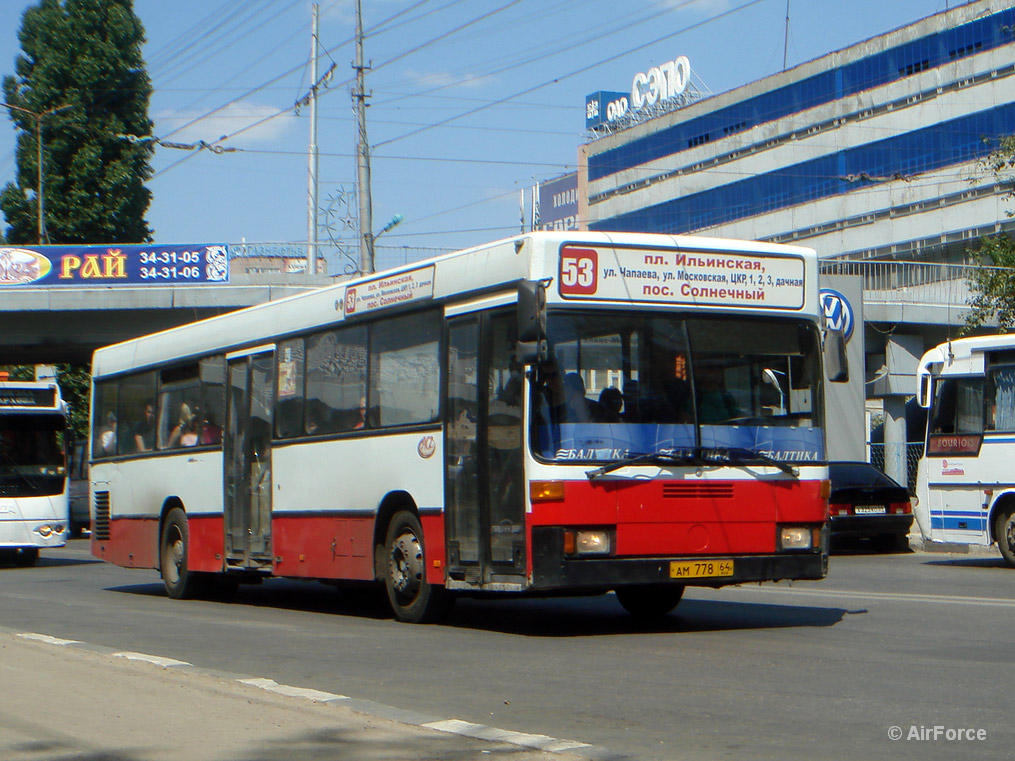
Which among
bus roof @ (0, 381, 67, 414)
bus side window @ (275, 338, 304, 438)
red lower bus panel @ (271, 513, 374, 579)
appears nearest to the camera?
red lower bus panel @ (271, 513, 374, 579)

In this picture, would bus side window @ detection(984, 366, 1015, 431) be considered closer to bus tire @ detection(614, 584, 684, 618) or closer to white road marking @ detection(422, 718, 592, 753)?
bus tire @ detection(614, 584, 684, 618)

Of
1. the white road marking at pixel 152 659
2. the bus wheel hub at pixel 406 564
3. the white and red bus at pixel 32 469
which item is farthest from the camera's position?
the white and red bus at pixel 32 469

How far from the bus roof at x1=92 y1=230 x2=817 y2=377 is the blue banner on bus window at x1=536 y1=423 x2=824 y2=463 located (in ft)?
3.13

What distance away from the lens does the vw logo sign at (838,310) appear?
32.3 meters

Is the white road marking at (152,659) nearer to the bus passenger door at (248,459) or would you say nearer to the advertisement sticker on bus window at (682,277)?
the advertisement sticker on bus window at (682,277)

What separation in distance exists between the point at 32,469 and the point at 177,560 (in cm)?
901

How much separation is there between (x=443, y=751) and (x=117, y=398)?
13338 mm

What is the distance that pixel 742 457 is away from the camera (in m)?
11.0

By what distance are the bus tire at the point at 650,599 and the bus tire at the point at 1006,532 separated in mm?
7536

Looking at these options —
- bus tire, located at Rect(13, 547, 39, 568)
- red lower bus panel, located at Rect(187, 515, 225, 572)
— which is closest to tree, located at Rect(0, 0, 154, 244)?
bus tire, located at Rect(13, 547, 39, 568)

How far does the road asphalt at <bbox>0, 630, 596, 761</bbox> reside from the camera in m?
6.24

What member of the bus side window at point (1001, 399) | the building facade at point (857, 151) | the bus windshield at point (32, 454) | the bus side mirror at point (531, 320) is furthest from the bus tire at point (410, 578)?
the building facade at point (857, 151)

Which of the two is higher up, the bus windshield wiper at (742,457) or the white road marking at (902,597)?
the bus windshield wiper at (742,457)

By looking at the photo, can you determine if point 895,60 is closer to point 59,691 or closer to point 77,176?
point 77,176
